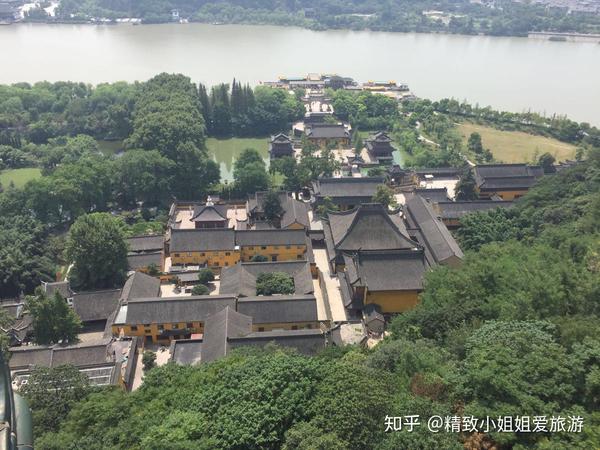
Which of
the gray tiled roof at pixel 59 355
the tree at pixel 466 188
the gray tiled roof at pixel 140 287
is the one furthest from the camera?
the tree at pixel 466 188

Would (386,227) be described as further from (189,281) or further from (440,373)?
(440,373)

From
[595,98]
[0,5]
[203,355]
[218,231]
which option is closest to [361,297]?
[203,355]

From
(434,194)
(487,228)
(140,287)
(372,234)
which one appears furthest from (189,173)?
(487,228)

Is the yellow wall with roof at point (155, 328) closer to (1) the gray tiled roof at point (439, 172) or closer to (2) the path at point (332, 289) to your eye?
(2) the path at point (332, 289)

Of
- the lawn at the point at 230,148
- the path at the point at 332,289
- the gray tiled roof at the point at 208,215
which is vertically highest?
the gray tiled roof at the point at 208,215

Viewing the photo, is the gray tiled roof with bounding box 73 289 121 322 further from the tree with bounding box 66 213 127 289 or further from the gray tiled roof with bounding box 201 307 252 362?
the gray tiled roof with bounding box 201 307 252 362

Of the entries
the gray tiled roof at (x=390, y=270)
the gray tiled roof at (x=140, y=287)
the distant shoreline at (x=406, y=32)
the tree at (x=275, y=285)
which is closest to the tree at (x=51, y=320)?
the gray tiled roof at (x=140, y=287)

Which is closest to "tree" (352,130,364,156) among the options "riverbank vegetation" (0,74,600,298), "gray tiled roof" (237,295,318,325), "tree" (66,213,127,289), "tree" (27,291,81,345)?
"riverbank vegetation" (0,74,600,298)
